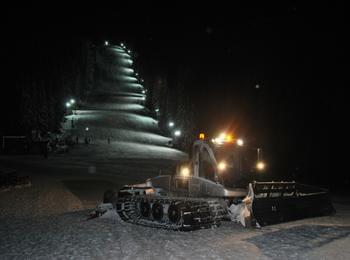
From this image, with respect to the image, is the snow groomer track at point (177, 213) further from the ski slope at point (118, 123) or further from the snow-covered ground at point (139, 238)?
the ski slope at point (118, 123)

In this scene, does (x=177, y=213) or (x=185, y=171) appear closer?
(x=177, y=213)

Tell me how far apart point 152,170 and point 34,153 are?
1744 cm

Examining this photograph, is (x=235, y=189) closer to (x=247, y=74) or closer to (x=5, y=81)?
(x=247, y=74)

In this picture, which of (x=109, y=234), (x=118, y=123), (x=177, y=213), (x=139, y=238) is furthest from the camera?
(x=118, y=123)

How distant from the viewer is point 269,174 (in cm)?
1298

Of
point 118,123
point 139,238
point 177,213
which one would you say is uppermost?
point 118,123

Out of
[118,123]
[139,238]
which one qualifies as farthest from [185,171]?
[118,123]

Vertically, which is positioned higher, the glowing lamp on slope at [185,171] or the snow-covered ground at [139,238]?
the glowing lamp on slope at [185,171]

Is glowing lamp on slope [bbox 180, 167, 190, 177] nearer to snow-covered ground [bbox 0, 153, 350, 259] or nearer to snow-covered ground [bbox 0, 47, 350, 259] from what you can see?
snow-covered ground [bbox 0, 153, 350, 259]

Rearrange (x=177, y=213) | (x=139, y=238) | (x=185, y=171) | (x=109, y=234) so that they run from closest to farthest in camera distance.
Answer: (x=139, y=238)
(x=109, y=234)
(x=177, y=213)
(x=185, y=171)

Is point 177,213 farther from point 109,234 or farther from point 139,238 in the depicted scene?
point 109,234

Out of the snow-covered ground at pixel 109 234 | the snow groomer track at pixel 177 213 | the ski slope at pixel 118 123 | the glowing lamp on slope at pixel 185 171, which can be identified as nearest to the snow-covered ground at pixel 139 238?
the snow-covered ground at pixel 109 234

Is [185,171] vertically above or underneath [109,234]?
above

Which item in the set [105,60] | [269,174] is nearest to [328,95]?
[269,174]
